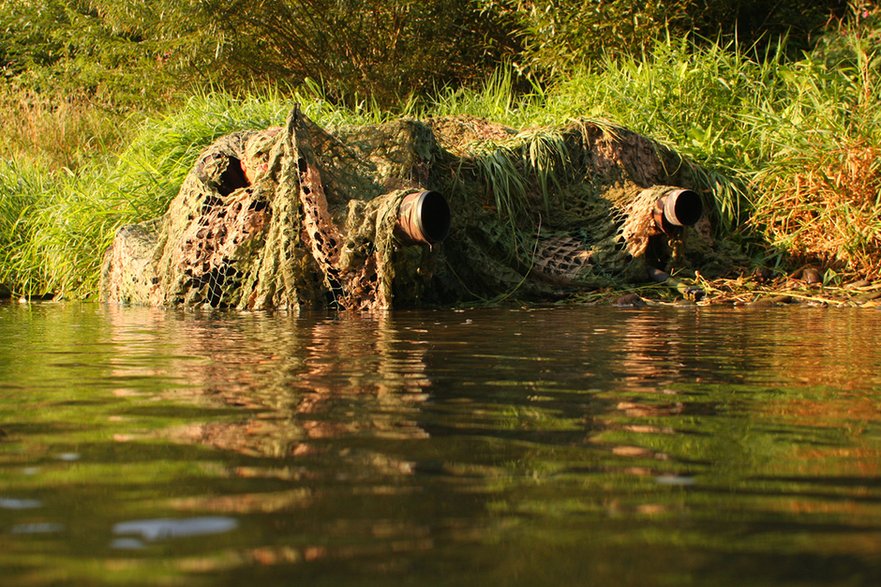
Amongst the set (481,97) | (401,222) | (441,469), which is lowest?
(441,469)

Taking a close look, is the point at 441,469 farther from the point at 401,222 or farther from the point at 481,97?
the point at 481,97

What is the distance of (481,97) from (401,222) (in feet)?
18.7

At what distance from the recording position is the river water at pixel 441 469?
1.21m

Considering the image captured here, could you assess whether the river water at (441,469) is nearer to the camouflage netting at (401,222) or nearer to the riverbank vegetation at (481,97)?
the camouflage netting at (401,222)

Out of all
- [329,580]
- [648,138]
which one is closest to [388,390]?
[329,580]

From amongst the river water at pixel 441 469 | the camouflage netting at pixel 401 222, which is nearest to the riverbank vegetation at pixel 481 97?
the camouflage netting at pixel 401 222

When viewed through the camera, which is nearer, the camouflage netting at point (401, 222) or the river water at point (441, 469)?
the river water at point (441, 469)

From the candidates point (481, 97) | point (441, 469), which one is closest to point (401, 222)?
point (441, 469)

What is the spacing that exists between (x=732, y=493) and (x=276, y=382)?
1.67 meters

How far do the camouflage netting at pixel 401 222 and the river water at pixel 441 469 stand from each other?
346cm

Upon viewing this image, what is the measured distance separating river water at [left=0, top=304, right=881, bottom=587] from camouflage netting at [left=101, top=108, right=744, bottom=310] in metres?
3.46

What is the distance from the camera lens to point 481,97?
12227mm

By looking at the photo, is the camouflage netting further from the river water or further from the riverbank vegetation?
the river water

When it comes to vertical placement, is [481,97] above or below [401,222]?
above
